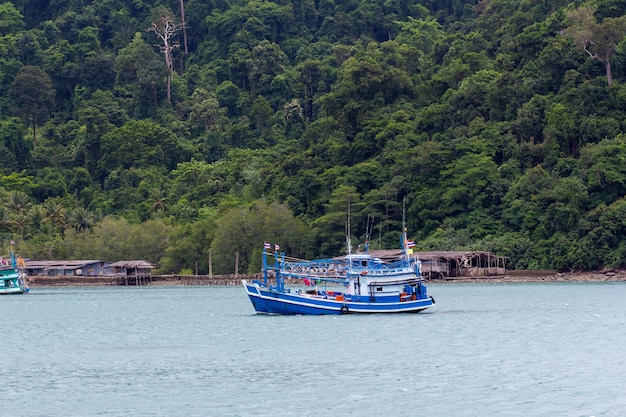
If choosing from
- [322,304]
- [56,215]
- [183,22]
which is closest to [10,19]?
[183,22]

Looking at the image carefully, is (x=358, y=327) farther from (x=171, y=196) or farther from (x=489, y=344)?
(x=171, y=196)

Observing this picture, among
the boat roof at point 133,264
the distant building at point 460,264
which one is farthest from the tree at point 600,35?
the boat roof at point 133,264

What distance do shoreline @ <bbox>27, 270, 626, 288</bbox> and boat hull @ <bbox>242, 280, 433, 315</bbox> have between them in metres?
35.3

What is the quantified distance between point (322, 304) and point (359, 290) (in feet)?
7.15

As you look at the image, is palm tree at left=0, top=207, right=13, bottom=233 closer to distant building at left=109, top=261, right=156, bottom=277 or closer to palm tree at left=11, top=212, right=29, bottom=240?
palm tree at left=11, top=212, right=29, bottom=240

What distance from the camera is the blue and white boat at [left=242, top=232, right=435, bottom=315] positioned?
60.8m

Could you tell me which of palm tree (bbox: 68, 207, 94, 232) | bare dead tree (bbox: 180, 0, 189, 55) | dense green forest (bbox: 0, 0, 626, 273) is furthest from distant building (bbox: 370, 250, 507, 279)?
bare dead tree (bbox: 180, 0, 189, 55)

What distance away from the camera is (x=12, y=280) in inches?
4070

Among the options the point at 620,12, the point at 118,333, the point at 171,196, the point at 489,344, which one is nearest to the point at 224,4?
the point at 171,196

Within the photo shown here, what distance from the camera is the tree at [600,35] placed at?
105 m

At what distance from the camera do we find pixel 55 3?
6708 inches

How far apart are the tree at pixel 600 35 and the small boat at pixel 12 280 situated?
55427mm

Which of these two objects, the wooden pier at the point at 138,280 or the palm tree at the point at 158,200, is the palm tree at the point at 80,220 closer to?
the palm tree at the point at 158,200

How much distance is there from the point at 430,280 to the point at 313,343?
167 feet
